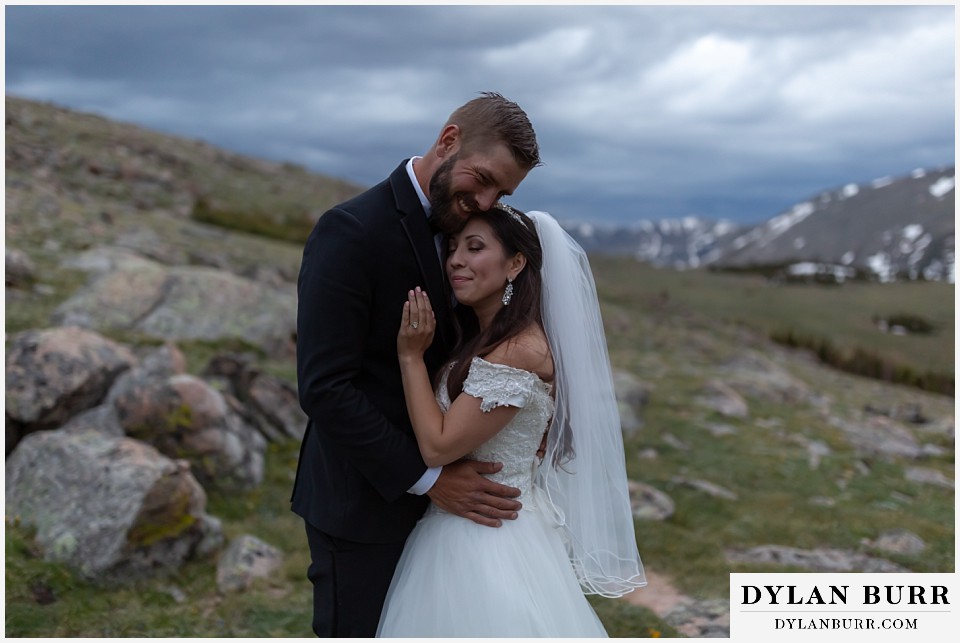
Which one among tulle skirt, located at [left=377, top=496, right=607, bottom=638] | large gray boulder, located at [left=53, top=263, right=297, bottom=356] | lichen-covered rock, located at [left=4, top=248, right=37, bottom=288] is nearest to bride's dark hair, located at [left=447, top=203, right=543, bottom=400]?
tulle skirt, located at [left=377, top=496, right=607, bottom=638]

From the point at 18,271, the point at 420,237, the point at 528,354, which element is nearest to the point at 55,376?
the point at 420,237

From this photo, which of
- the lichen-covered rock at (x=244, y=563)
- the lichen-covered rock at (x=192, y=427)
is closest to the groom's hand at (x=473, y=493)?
the lichen-covered rock at (x=244, y=563)

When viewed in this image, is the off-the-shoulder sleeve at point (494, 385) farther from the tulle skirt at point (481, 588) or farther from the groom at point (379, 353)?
the tulle skirt at point (481, 588)

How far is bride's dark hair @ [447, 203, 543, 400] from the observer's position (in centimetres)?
381

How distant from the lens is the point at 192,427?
8422 mm

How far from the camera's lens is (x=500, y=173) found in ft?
11.7

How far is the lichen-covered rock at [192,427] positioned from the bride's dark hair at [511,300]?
5.31 meters

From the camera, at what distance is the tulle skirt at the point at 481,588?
152 inches

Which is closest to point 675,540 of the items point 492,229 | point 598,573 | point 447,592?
point 598,573

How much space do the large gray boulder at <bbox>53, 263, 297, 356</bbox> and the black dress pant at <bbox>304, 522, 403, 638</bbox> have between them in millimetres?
9254

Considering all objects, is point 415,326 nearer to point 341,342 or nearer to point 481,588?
point 341,342

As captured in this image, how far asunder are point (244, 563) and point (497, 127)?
5124mm

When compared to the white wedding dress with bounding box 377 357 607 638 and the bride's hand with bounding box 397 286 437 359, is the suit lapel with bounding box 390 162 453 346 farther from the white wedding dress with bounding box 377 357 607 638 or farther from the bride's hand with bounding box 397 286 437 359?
the white wedding dress with bounding box 377 357 607 638

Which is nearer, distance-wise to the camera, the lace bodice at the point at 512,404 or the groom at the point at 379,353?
the groom at the point at 379,353
